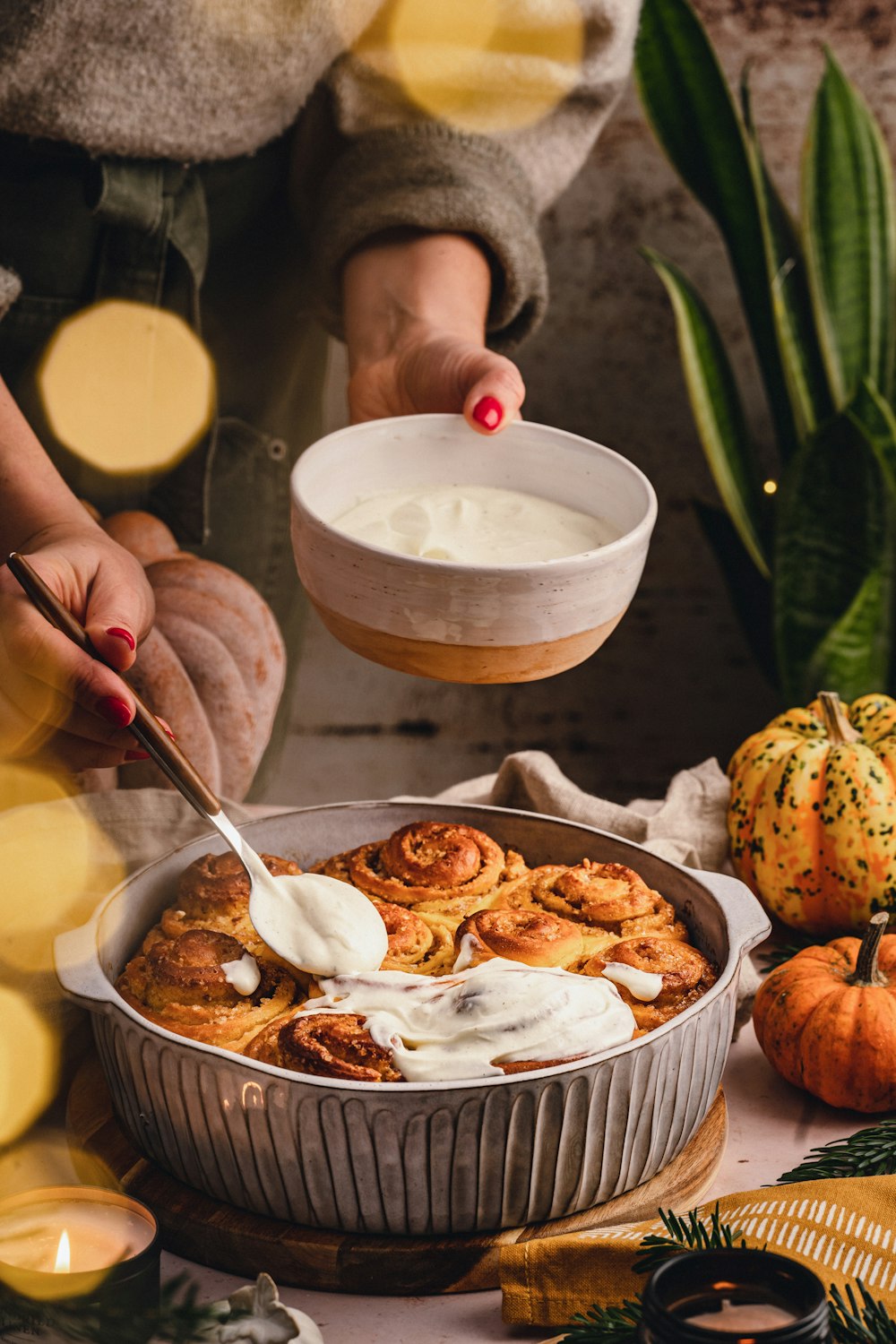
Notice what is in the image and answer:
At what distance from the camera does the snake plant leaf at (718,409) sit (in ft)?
8.52

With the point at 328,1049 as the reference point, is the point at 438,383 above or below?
above

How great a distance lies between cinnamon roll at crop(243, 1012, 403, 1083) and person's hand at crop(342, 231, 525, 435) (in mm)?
776

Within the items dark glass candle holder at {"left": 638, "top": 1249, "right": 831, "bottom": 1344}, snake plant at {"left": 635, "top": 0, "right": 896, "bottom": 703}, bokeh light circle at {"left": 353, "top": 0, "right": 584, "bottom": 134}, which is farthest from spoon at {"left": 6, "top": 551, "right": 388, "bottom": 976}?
snake plant at {"left": 635, "top": 0, "right": 896, "bottom": 703}

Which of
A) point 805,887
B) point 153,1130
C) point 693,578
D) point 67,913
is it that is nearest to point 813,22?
point 693,578

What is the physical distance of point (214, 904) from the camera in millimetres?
1376

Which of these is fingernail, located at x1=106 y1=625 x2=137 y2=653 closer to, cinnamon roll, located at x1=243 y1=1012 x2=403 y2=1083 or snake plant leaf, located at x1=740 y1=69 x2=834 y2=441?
cinnamon roll, located at x1=243 y1=1012 x2=403 y2=1083

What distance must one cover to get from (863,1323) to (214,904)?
0.72 m

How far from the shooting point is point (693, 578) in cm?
332

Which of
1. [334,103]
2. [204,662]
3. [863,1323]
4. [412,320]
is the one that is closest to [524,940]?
[863,1323]

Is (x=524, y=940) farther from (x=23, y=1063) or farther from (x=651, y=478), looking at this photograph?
(x=651, y=478)

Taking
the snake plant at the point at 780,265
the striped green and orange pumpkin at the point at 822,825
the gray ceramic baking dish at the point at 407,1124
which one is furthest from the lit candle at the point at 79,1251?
the snake plant at the point at 780,265

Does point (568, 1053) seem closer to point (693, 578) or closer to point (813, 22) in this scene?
point (693, 578)

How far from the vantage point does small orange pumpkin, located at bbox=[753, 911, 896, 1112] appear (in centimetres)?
132

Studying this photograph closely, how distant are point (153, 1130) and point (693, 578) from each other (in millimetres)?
2394
